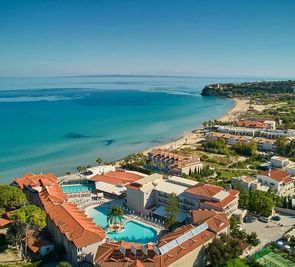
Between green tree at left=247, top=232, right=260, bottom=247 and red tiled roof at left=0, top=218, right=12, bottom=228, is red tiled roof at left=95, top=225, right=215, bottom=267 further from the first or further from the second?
red tiled roof at left=0, top=218, right=12, bottom=228

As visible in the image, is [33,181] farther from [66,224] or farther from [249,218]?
[249,218]

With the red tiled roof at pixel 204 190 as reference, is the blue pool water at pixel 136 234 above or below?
below

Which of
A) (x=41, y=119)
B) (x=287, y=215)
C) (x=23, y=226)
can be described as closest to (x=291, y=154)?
(x=287, y=215)

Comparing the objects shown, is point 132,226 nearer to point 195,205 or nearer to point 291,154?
point 195,205

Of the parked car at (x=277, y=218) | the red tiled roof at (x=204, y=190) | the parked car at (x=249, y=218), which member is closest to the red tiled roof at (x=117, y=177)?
the red tiled roof at (x=204, y=190)

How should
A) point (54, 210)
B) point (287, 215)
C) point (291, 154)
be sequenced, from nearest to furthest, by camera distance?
1. point (54, 210)
2. point (287, 215)
3. point (291, 154)

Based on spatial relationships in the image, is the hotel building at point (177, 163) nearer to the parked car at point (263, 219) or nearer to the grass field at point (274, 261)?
the parked car at point (263, 219)
